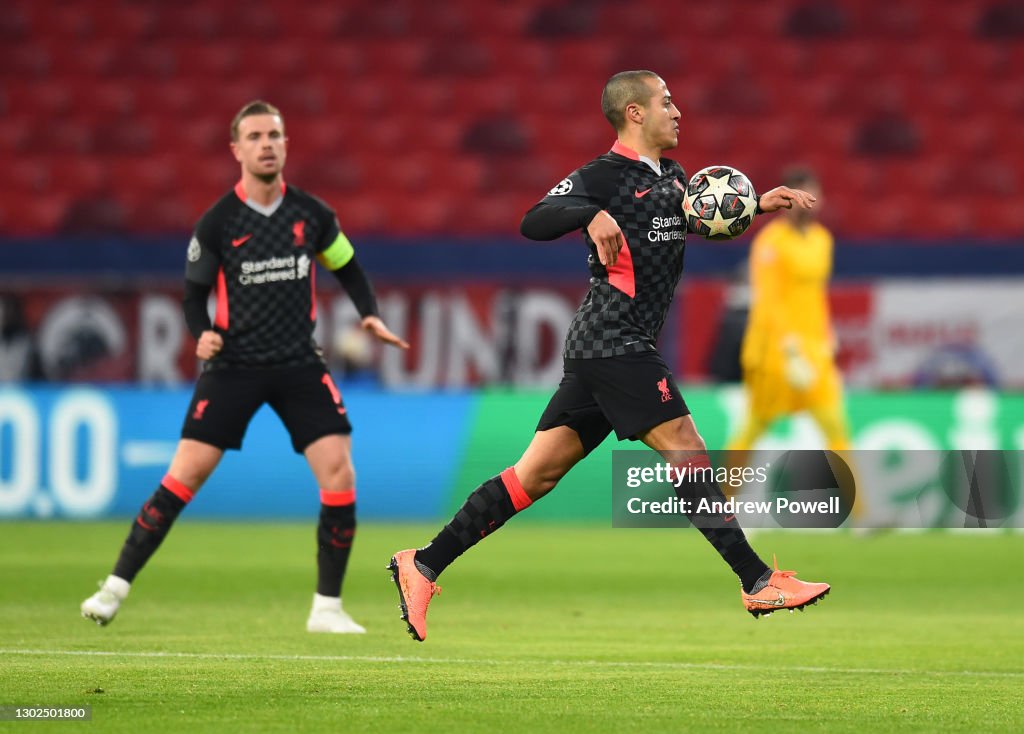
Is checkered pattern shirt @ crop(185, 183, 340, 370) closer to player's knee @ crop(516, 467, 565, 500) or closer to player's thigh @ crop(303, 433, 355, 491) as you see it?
player's thigh @ crop(303, 433, 355, 491)

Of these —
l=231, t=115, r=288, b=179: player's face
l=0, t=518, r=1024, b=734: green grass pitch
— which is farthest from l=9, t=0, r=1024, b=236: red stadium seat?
l=231, t=115, r=288, b=179: player's face

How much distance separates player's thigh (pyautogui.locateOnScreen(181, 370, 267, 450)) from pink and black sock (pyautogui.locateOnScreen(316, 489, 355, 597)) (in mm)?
488

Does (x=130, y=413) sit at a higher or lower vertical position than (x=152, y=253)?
lower

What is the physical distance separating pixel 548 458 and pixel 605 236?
0.93 m

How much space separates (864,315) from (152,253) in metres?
6.36

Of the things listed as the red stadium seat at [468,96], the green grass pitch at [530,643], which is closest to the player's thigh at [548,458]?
the green grass pitch at [530,643]

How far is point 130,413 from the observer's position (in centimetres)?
1357

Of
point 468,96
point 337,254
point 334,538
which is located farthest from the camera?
point 468,96

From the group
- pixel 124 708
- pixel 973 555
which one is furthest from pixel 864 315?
pixel 124 708

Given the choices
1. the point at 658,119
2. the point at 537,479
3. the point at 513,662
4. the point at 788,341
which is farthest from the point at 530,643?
the point at 788,341

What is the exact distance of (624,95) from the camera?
254 inches

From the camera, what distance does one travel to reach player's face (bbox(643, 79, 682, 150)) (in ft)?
21.2

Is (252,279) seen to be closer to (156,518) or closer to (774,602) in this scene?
(156,518)

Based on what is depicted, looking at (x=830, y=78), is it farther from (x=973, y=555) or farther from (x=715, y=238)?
(x=715, y=238)
